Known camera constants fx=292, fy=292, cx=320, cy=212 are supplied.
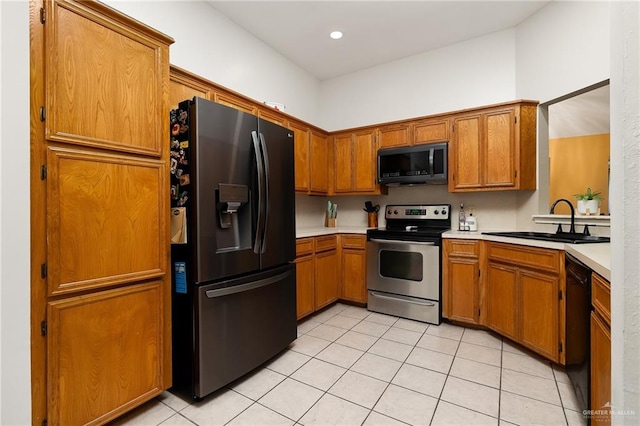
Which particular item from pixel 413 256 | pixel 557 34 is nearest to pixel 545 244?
pixel 413 256

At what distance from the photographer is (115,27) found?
1494mm

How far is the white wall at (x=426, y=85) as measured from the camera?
10.3 feet

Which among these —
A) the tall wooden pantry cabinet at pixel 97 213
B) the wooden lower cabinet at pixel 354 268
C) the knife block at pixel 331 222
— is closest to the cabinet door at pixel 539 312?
the wooden lower cabinet at pixel 354 268

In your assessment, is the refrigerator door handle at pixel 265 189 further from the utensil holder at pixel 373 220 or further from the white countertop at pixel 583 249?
the utensil holder at pixel 373 220

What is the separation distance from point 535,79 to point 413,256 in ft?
6.81

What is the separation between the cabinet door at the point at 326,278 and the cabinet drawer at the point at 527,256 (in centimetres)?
159

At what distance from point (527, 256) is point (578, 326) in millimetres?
712

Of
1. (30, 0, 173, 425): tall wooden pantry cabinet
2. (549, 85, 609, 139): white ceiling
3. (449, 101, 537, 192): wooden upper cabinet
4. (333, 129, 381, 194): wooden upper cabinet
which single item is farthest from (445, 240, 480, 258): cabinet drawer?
(30, 0, 173, 425): tall wooden pantry cabinet

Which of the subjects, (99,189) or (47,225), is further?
(99,189)

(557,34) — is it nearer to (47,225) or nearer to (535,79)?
(535,79)

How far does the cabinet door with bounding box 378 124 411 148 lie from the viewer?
336cm

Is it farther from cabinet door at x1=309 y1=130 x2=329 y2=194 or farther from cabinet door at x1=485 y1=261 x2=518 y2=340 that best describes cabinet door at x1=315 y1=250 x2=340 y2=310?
cabinet door at x1=485 y1=261 x2=518 y2=340

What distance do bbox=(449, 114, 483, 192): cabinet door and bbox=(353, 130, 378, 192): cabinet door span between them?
0.88m

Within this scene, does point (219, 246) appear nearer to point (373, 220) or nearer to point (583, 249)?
point (583, 249)
